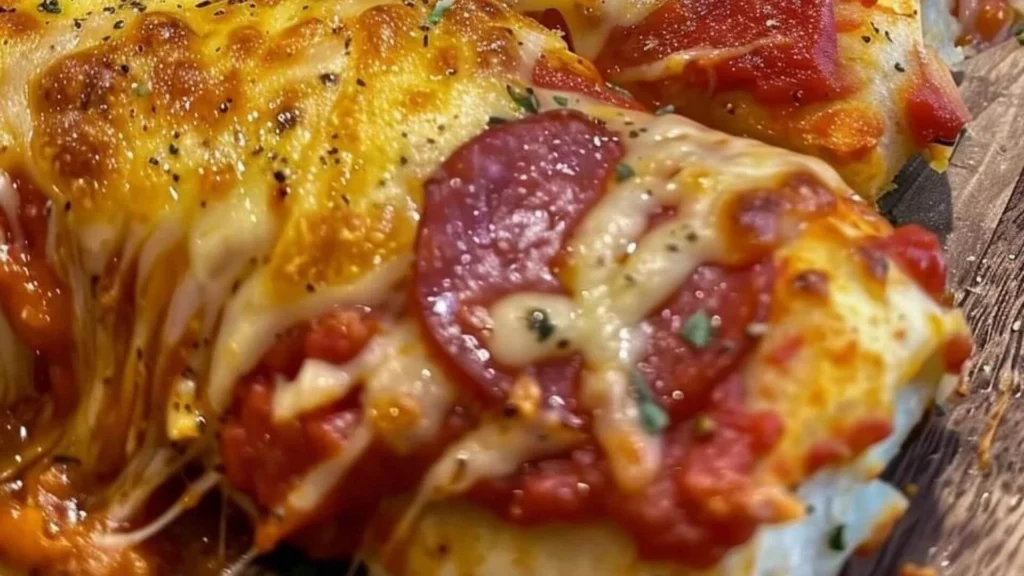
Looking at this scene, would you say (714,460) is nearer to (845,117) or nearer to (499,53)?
(499,53)

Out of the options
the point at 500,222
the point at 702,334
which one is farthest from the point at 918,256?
the point at 500,222

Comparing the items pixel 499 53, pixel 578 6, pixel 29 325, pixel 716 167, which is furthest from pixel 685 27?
pixel 29 325

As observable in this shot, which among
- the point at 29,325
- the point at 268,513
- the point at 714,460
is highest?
the point at 714,460

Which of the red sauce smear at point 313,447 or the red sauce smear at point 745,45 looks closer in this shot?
the red sauce smear at point 313,447

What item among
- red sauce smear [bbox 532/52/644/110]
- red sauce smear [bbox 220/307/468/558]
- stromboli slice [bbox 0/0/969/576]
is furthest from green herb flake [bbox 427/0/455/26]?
red sauce smear [bbox 220/307/468/558]

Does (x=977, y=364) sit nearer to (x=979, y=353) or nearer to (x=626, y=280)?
(x=979, y=353)

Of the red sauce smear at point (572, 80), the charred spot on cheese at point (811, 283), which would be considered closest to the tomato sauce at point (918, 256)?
the charred spot on cheese at point (811, 283)

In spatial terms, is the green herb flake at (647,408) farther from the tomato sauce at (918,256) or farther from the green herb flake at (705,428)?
the tomato sauce at (918,256)
